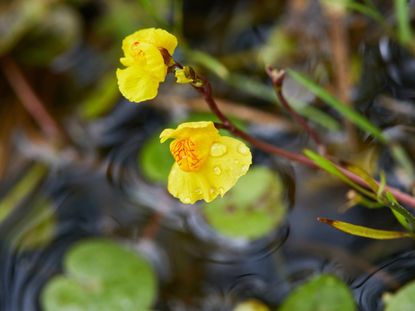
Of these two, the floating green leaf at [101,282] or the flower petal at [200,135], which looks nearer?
the flower petal at [200,135]

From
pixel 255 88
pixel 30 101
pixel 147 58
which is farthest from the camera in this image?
pixel 30 101

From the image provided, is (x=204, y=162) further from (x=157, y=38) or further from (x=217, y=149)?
(x=157, y=38)

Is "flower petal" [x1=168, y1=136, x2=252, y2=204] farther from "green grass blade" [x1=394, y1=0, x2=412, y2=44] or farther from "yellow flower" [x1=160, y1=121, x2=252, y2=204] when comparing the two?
"green grass blade" [x1=394, y1=0, x2=412, y2=44]

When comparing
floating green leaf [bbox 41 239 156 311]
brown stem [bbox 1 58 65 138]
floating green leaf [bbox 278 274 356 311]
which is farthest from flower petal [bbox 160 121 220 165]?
brown stem [bbox 1 58 65 138]

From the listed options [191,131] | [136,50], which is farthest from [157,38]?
[191,131]

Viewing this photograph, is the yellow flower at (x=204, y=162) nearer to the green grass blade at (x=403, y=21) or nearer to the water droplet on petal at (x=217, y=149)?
the water droplet on petal at (x=217, y=149)

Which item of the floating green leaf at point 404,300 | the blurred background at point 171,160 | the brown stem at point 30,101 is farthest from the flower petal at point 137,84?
the brown stem at point 30,101
